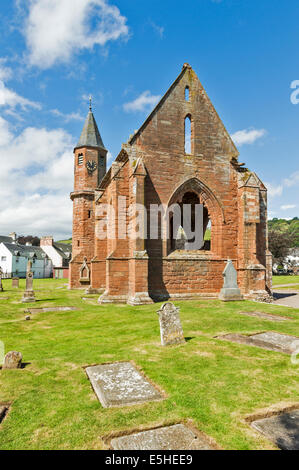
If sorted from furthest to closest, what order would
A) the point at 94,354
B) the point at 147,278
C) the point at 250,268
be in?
the point at 250,268 < the point at 147,278 < the point at 94,354

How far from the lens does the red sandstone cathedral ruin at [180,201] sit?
1475 cm

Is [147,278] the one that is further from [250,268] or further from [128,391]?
[128,391]

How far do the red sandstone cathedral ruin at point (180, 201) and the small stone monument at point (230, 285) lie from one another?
0.85 meters

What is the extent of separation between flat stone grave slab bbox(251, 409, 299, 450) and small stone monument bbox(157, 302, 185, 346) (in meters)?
3.39

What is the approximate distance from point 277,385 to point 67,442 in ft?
10.8

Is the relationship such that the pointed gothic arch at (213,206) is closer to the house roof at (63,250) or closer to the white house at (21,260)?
the white house at (21,260)

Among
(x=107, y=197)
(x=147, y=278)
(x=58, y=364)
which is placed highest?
(x=107, y=197)

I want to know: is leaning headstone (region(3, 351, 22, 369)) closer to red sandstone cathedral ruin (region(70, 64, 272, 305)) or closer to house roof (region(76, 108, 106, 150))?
red sandstone cathedral ruin (region(70, 64, 272, 305))

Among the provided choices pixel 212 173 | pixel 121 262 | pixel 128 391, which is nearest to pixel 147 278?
pixel 121 262

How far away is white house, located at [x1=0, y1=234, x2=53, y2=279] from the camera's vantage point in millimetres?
57969

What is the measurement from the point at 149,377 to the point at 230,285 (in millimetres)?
10768

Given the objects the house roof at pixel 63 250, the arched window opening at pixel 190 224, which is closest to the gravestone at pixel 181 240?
the arched window opening at pixel 190 224

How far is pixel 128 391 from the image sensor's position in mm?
4555

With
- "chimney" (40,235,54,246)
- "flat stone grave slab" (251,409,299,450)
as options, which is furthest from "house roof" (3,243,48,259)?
"flat stone grave slab" (251,409,299,450)
